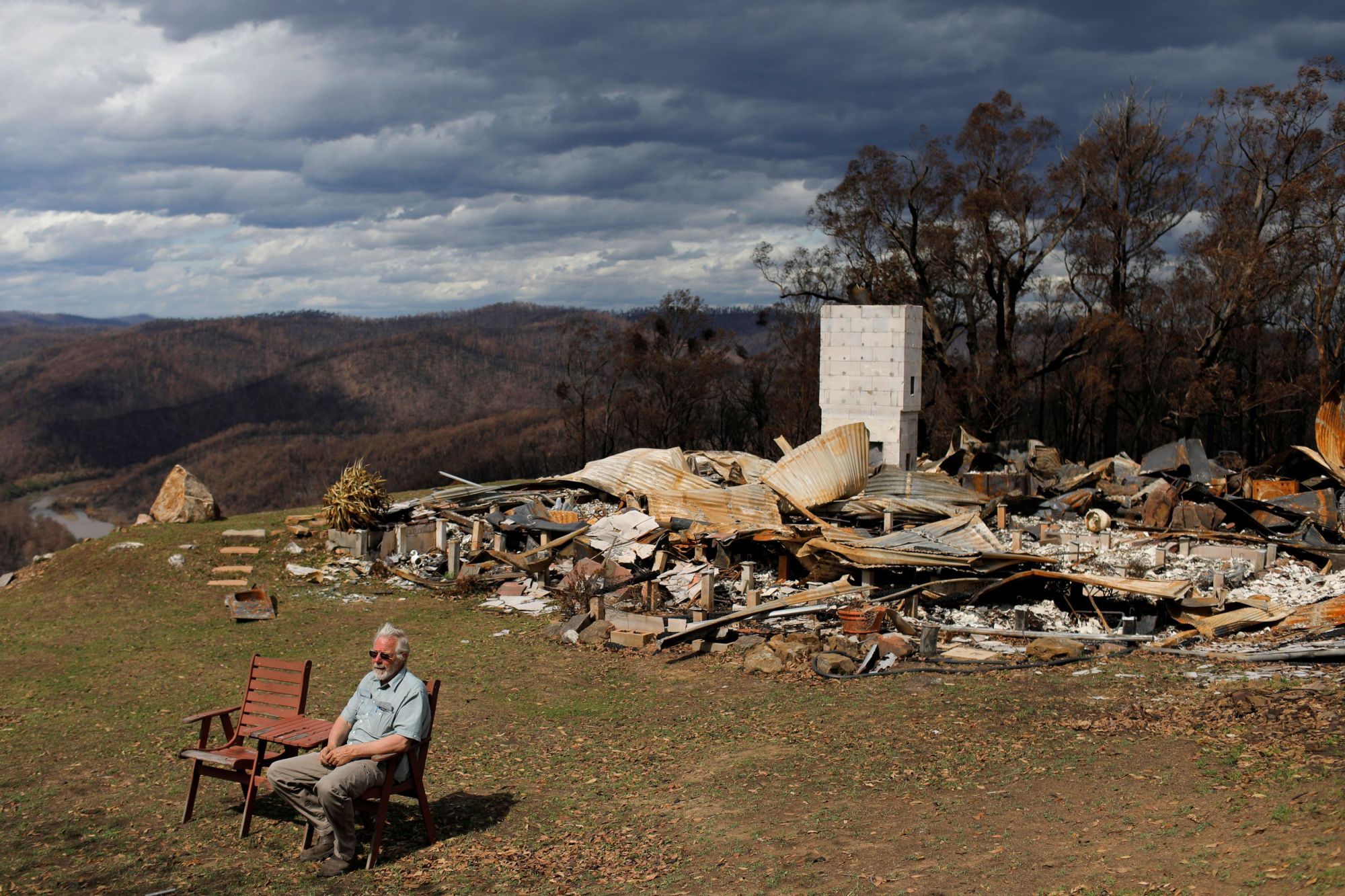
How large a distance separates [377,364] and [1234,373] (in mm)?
109445

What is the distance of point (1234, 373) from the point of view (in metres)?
35.2

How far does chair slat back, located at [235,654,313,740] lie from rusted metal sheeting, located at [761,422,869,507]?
10.8 m

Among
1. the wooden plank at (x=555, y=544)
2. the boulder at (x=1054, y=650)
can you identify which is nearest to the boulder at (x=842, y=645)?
the boulder at (x=1054, y=650)

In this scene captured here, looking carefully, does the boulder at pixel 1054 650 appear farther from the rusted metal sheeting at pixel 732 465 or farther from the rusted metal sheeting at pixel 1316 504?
the rusted metal sheeting at pixel 732 465

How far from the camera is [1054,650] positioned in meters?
10.1

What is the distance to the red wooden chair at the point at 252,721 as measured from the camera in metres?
6.18

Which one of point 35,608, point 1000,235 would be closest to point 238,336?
point 1000,235

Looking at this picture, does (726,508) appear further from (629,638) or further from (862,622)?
(862,622)

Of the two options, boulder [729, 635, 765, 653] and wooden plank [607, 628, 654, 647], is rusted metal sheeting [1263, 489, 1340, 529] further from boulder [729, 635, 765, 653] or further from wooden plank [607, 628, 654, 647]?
wooden plank [607, 628, 654, 647]

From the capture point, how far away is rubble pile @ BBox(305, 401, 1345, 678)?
35.5ft

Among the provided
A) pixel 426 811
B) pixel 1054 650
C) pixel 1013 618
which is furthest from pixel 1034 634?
pixel 426 811

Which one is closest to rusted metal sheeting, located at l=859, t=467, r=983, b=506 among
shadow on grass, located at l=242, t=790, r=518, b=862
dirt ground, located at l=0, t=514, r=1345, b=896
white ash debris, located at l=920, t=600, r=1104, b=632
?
white ash debris, located at l=920, t=600, r=1104, b=632

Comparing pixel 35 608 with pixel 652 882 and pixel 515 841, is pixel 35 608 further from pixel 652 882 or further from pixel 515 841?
pixel 652 882

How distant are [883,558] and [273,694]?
8019mm
